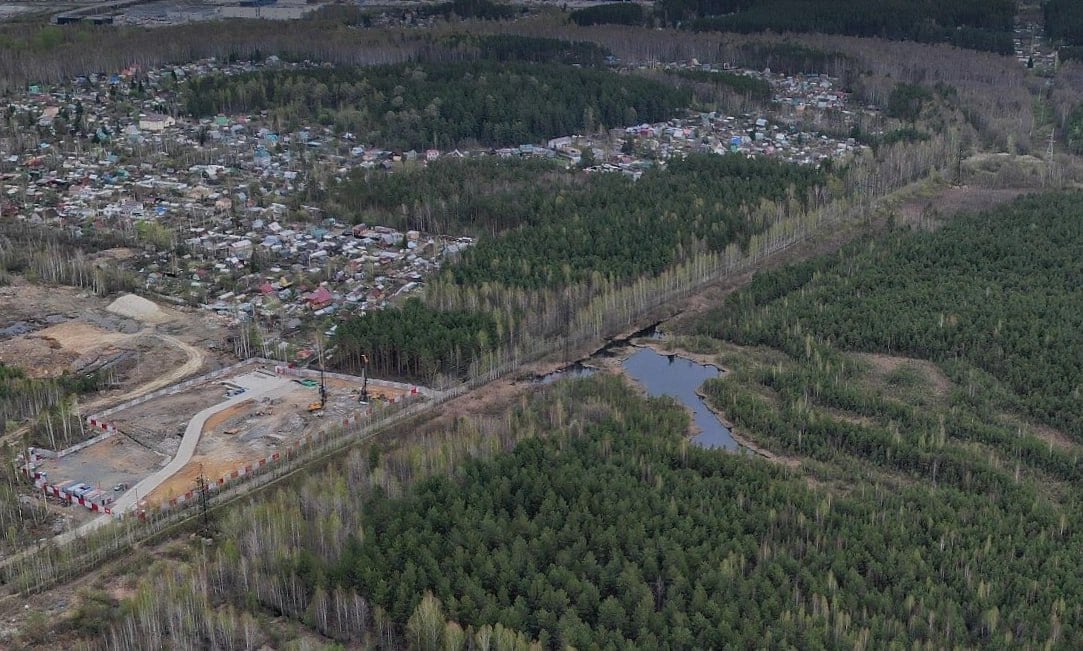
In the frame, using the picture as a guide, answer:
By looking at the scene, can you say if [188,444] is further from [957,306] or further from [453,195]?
[957,306]

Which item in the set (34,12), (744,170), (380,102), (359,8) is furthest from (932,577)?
(34,12)

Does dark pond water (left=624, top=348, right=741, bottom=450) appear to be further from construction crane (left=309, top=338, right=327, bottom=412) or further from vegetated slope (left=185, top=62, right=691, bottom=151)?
vegetated slope (left=185, top=62, right=691, bottom=151)

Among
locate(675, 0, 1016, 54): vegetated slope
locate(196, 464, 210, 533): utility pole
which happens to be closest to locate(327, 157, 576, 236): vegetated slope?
locate(196, 464, 210, 533): utility pole

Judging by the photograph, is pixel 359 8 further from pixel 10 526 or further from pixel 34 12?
pixel 10 526

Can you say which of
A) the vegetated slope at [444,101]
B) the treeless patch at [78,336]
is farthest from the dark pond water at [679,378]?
the vegetated slope at [444,101]

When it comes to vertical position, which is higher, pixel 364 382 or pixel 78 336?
pixel 78 336

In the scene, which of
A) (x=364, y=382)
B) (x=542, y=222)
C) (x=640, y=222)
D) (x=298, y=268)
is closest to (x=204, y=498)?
(x=364, y=382)
